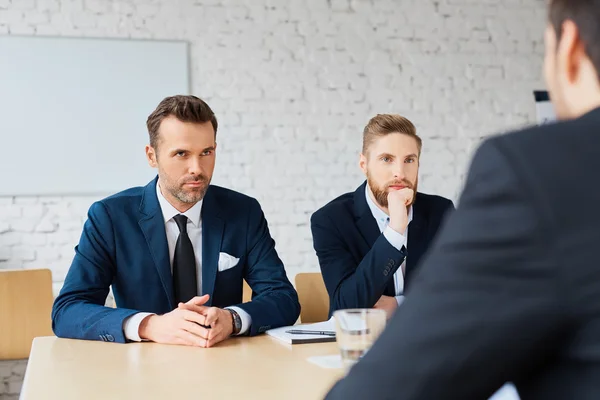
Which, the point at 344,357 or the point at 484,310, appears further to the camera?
the point at 344,357

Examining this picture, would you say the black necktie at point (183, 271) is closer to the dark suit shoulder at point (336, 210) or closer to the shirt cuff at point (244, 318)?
the shirt cuff at point (244, 318)

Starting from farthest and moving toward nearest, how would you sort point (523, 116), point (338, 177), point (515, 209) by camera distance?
point (523, 116) → point (338, 177) → point (515, 209)

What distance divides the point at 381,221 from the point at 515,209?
221 centimetres

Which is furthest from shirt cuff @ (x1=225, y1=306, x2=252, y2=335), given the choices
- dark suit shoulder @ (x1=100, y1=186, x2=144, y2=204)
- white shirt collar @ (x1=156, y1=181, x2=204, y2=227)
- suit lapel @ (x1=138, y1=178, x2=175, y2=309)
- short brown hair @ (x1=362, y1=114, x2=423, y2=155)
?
short brown hair @ (x1=362, y1=114, x2=423, y2=155)

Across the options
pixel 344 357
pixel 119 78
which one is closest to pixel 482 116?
pixel 119 78

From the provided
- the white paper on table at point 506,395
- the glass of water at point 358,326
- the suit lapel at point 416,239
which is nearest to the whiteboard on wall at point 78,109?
the suit lapel at point 416,239

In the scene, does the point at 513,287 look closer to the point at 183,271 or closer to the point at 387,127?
the point at 183,271

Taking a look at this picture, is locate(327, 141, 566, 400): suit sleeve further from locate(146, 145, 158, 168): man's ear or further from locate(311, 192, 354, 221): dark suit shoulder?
locate(311, 192, 354, 221): dark suit shoulder

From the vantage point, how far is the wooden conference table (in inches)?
49.8

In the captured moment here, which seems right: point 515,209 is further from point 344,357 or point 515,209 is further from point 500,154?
point 344,357

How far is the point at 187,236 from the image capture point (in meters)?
2.28

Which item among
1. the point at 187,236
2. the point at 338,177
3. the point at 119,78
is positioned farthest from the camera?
the point at 338,177

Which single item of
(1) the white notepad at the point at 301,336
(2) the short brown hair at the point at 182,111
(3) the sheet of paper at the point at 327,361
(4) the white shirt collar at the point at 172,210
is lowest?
(1) the white notepad at the point at 301,336

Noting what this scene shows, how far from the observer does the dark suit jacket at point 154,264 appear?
2.09 metres
